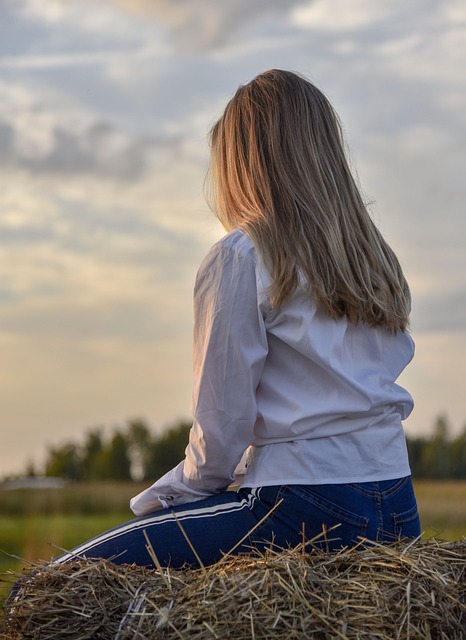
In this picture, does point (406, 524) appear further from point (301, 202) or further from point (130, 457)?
point (130, 457)

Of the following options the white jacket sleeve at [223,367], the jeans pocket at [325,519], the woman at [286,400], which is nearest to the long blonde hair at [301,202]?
the woman at [286,400]

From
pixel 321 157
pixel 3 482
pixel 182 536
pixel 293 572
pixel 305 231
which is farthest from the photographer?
pixel 3 482

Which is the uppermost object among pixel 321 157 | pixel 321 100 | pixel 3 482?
pixel 321 100

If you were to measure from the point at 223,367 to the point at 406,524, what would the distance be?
0.84 m

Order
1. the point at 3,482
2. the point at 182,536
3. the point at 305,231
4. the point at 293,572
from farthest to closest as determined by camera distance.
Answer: the point at 3,482 → the point at 305,231 → the point at 182,536 → the point at 293,572

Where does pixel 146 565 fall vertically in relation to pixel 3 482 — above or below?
above

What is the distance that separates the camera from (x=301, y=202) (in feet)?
10.5

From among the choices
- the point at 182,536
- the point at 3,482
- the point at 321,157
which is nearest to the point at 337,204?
the point at 321,157

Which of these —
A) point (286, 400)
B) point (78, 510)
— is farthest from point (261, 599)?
point (78, 510)

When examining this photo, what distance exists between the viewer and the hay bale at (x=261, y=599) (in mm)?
2396

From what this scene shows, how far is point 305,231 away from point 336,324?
1.15 feet

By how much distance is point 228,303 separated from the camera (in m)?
2.98

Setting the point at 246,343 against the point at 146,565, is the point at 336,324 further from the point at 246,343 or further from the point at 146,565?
the point at 146,565

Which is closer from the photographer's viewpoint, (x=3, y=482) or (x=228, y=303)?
(x=228, y=303)
